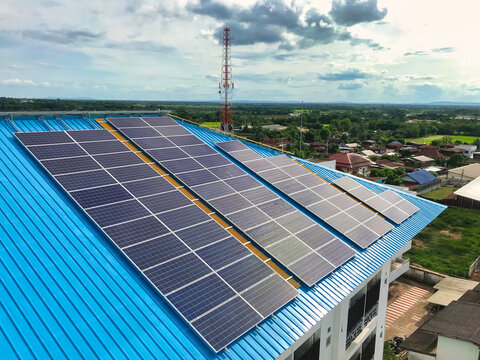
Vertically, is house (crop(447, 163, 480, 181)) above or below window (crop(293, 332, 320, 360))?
below

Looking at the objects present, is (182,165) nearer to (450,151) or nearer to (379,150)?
(379,150)

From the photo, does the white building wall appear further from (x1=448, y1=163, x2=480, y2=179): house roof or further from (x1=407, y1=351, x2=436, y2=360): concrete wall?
(x1=448, y1=163, x2=480, y2=179): house roof

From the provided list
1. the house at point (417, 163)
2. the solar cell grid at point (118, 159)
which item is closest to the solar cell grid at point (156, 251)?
the solar cell grid at point (118, 159)

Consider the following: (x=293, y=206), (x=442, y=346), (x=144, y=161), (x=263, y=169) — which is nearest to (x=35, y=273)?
(x=144, y=161)

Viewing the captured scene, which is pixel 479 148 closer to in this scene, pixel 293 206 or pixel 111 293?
pixel 293 206

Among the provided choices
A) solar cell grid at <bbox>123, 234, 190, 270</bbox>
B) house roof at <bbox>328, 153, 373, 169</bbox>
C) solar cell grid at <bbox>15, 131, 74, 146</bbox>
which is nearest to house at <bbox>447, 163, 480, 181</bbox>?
house roof at <bbox>328, 153, 373, 169</bbox>
